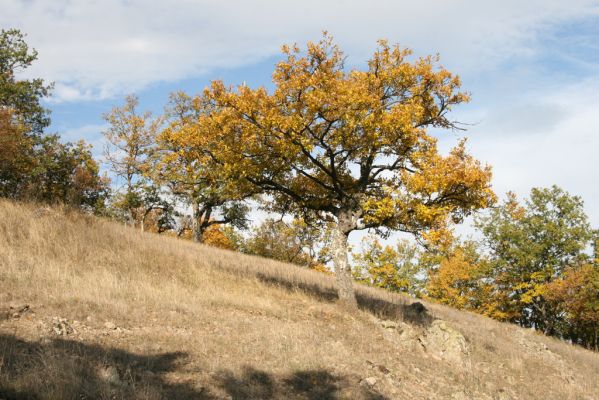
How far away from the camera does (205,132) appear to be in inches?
603

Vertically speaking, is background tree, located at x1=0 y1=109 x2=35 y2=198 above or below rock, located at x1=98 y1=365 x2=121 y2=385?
above

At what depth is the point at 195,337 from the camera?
922 centimetres

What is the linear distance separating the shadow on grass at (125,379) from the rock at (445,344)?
5193mm

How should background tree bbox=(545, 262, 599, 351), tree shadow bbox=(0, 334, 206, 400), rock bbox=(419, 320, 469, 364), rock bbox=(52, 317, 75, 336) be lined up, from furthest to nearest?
1. background tree bbox=(545, 262, 599, 351)
2. rock bbox=(419, 320, 469, 364)
3. rock bbox=(52, 317, 75, 336)
4. tree shadow bbox=(0, 334, 206, 400)

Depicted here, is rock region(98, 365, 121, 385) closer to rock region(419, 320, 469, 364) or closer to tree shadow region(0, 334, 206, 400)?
tree shadow region(0, 334, 206, 400)

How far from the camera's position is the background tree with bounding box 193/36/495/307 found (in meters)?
13.7

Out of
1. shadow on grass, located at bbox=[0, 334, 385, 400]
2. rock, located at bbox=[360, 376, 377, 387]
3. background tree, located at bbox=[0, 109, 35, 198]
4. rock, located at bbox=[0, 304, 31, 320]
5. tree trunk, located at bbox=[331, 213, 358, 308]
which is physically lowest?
rock, located at bbox=[360, 376, 377, 387]

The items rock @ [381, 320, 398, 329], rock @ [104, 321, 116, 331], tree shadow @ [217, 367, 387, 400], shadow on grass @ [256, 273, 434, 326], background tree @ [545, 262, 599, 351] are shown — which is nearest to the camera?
tree shadow @ [217, 367, 387, 400]

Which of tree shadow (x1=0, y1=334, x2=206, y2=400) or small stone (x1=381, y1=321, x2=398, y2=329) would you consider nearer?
tree shadow (x1=0, y1=334, x2=206, y2=400)

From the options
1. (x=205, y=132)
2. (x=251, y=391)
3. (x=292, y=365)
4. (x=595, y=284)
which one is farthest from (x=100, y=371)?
(x=595, y=284)

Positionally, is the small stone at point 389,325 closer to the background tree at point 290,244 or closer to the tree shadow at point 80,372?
the tree shadow at point 80,372

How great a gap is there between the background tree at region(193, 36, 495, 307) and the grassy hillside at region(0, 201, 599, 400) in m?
3.30

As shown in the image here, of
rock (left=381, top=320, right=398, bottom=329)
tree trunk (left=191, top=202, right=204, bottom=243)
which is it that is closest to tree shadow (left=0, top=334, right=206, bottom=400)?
rock (left=381, top=320, right=398, bottom=329)

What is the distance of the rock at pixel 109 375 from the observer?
21.5 ft
